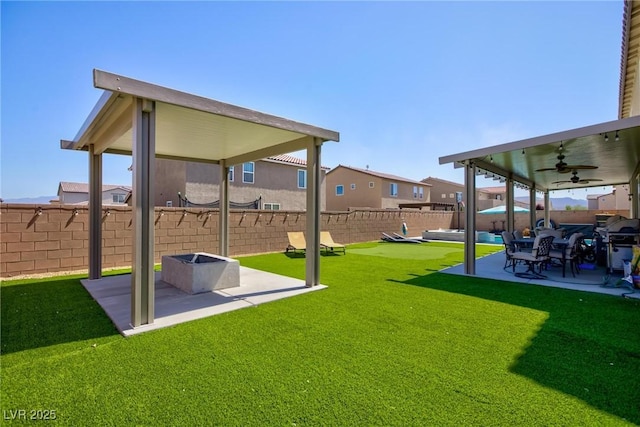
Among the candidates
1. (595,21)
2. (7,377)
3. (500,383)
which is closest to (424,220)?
(595,21)

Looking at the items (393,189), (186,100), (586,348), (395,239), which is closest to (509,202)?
(395,239)

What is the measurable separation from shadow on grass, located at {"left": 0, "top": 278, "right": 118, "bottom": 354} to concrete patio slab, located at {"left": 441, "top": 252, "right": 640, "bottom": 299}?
7625 mm

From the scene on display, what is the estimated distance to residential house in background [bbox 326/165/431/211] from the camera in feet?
89.3

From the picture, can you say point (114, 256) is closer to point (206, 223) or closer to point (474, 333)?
point (206, 223)

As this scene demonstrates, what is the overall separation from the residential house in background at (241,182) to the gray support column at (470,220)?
8650mm

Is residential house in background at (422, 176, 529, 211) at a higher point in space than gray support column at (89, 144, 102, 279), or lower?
higher

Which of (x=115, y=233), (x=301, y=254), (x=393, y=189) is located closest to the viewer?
(x=115, y=233)

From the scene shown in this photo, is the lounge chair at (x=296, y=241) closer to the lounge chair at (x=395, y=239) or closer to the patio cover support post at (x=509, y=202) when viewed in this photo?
the lounge chair at (x=395, y=239)

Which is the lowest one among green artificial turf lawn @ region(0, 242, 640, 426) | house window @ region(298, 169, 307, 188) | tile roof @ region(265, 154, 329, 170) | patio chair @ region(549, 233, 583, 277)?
green artificial turf lawn @ region(0, 242, 640, 426)

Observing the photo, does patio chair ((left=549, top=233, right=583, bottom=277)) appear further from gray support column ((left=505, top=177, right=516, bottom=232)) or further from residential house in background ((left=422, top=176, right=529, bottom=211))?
residential house in background ((left=422, top=176, right=529, bottom=211))

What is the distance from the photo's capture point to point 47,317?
456 cm

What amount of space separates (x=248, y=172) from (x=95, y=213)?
422 inches

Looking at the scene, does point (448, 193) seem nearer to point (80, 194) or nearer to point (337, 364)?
point (337, 364)

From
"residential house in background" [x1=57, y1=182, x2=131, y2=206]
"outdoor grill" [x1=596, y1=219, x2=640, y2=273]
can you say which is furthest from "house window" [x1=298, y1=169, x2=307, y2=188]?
"residential house in background" [x1=57, y1=182, x2=131, y2=206]
